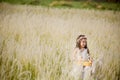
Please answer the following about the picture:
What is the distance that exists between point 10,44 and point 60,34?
565 mm

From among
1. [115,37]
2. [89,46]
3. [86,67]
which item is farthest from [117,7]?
[86,67]

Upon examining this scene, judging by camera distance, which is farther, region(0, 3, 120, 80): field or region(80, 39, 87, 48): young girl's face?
region(80, 39, 87, 48): young girl's face

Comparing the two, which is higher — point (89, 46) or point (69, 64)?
point (89, 46)

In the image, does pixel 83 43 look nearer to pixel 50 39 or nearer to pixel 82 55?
pixel 82 55

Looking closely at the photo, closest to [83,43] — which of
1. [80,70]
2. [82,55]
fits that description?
[82,55]

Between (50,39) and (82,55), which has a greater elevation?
(50,39)

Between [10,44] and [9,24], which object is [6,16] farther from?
[10,44]

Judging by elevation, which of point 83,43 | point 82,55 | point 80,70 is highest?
point 83,43

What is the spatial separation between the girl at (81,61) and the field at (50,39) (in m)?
0.06

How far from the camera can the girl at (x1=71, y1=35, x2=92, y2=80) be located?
9.87 ft

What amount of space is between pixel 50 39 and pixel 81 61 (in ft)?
1.37

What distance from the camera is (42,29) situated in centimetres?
304

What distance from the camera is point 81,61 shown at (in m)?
3.03

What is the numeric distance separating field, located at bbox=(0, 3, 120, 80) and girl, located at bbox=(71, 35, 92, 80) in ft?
0.18
